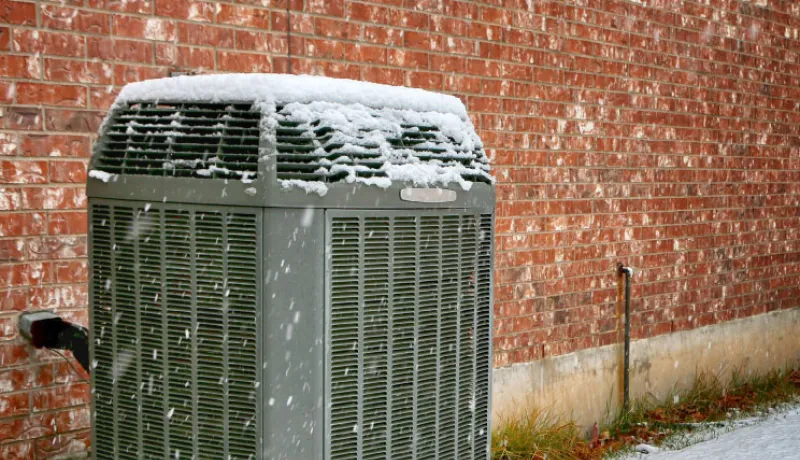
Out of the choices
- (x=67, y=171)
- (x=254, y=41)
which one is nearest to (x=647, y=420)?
(x=254, y=41)

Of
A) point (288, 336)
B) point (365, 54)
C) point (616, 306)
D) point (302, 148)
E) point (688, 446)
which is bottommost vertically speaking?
point (688, 446)

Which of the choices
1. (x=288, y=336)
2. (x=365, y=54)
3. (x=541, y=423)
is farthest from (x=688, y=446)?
(x=288, y=336)

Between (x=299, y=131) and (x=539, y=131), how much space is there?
353 centimetres

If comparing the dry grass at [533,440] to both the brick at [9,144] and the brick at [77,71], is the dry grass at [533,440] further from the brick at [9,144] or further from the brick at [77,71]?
the brick at [9,144]

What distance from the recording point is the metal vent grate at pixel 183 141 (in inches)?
113

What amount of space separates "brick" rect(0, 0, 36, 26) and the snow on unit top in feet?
2.40

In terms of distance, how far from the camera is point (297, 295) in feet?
9.20

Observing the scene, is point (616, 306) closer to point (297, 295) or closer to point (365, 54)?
point (365, 54)

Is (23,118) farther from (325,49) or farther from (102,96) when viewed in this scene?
(325,49)

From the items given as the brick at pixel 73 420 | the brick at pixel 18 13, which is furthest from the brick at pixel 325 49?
the brick at pixel 73 420

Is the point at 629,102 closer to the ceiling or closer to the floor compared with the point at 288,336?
closer to the ceiling

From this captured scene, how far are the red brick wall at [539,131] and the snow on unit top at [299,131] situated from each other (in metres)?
0.75

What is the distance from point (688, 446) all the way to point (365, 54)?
10.7ft

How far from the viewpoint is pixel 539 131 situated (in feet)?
20.3
